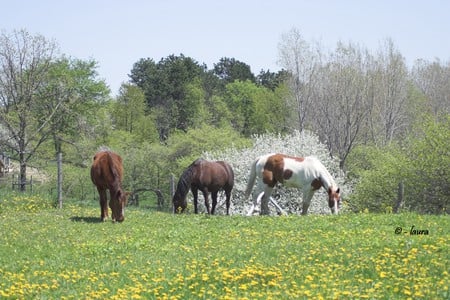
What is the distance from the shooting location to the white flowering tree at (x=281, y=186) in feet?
114

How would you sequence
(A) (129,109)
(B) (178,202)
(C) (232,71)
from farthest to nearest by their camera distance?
(C) (232,71) < (A) (129,109) < (B) (178,202)

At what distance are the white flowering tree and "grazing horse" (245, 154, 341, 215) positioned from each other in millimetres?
12078

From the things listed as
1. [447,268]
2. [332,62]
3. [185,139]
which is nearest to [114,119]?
[185,139]

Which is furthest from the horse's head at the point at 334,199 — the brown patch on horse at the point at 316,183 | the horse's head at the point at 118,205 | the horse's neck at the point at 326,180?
the horse's head at the point at 118,205

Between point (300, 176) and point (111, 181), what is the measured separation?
6.43 metres

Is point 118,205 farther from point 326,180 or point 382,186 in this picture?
point 382,186

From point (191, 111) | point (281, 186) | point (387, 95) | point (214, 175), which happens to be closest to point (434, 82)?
point (387, 95)

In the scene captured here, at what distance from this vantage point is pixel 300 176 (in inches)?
786

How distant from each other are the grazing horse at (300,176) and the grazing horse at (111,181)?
16.7 ft

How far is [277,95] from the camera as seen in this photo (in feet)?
264

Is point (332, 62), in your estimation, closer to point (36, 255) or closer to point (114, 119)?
point (114, 119)

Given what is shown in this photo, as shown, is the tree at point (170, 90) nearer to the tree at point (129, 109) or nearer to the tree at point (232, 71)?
the tree at point (129, 109)

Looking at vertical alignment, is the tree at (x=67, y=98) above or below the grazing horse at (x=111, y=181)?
above

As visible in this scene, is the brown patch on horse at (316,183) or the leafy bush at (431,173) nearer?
the brown patch on horse at (316,183)
